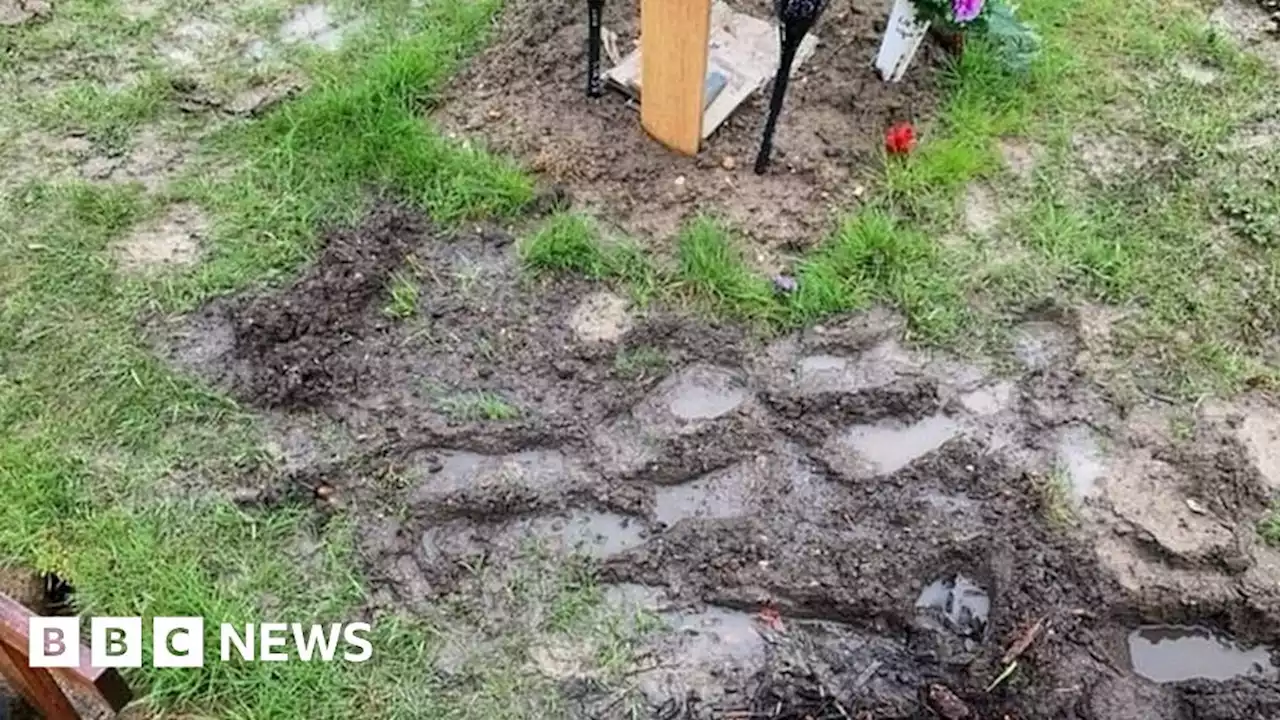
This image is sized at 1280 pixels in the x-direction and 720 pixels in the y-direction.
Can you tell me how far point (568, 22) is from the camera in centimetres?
381

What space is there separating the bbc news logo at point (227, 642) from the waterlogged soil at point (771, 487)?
0.40ft

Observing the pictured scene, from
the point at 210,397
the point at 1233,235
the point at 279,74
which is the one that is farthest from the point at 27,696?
the point at 1233,235

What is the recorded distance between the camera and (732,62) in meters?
3.67

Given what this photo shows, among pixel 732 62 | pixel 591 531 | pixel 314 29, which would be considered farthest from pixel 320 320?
pixel 732 62

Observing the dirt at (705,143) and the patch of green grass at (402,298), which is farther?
the dirt at (705,143)

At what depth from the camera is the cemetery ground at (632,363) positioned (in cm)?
252

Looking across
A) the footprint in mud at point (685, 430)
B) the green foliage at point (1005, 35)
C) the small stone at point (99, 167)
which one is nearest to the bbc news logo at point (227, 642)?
the footprint in mud at point (685, 430)

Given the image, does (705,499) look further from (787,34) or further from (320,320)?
(787,34)

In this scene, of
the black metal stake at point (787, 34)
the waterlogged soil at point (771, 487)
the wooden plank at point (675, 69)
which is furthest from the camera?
the wooden plank at point (675, 69)

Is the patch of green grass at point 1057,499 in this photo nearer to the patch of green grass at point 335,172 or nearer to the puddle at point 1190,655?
the puddle at point 1190,655

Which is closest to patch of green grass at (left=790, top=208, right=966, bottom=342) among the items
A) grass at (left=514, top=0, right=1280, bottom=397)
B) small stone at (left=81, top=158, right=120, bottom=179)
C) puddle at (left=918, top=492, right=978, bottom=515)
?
grass at (left=514, top=0, right=1280, bottom=397)

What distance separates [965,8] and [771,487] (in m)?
1.55

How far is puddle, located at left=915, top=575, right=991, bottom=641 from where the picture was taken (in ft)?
8.36

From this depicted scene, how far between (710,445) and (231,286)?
130cm
